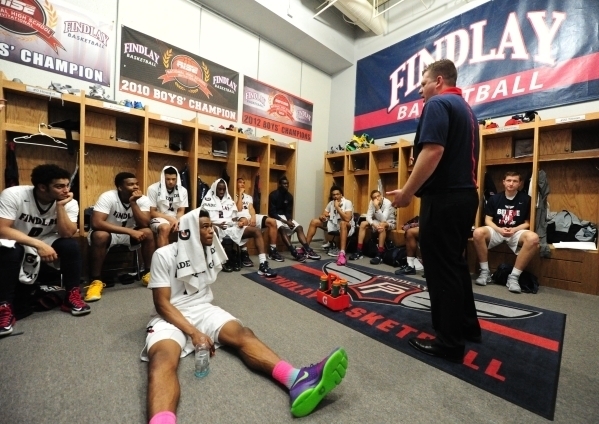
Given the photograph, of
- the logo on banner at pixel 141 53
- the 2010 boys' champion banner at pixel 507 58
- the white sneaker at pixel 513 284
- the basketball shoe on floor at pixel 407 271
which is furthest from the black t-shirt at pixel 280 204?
the white sneaker at pixel 513 284

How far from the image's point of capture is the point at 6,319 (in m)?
1.48

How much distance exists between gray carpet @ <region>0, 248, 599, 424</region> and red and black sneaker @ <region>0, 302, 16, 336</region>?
0.06m

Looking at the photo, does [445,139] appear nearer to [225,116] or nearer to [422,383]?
[422,383]

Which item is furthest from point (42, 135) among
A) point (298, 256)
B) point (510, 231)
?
point (510, 231)

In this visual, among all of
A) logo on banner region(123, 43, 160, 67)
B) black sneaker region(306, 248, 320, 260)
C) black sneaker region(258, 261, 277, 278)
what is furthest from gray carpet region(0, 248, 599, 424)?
logo on banner region(123, 43, 160, 67)

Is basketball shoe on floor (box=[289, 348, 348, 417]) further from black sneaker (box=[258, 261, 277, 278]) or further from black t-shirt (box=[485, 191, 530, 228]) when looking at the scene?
black t-shirt (box=[485, 191, 530, 228])

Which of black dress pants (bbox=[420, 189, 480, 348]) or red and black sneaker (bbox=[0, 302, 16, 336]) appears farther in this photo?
red and black sneaker (bbox=[0, 302, 16, 336])

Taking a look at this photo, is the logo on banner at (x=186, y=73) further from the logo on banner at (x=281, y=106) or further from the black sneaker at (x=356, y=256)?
the black sneaker at (x=356, y=256)

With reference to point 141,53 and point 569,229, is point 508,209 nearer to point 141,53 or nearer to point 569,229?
point 569,229

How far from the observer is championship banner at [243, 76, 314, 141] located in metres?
4.48

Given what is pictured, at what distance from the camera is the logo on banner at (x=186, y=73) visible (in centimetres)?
358

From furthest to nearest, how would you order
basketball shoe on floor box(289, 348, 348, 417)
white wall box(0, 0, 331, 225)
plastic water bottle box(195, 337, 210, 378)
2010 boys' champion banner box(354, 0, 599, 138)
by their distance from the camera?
white wall box(0, 0, 331, 225) → 2010 boys' champion banner box(354, 0, 599, 138) → plastic water bottle box(195, 337, 210, 378) → basketball shoe on floor box(289, 348, 348, 417)

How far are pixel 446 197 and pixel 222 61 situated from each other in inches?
163

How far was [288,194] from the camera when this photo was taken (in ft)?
14.5
